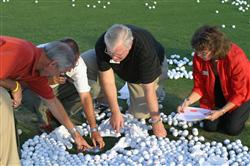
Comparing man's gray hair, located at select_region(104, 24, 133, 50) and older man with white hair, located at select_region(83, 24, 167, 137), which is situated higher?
man's gray hair, located at select_region(104, 24, 133, 50)

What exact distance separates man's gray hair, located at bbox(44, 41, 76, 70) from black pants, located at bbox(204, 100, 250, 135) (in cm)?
151

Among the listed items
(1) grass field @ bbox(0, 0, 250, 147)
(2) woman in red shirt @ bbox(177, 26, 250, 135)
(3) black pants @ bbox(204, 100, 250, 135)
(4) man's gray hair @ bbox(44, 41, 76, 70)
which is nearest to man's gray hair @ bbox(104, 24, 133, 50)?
(4) man's gray hair @ bbox(44, 41, 76, 70)

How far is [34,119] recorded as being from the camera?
4355 millimetres

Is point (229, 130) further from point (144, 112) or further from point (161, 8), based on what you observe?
point (161, 8)

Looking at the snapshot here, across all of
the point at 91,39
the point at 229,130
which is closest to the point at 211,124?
the point at 229,130

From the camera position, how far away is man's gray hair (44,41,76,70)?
3109 mm

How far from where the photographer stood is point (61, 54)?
3.12 m

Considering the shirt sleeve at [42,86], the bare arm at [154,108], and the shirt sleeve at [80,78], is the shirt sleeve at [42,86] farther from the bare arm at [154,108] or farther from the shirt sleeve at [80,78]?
the bare arm at [154,108]

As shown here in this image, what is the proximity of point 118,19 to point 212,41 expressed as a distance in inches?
154

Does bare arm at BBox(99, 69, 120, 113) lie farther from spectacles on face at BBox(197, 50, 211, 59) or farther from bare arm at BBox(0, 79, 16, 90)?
bare arm at BBox(0, 79, 16, 90)

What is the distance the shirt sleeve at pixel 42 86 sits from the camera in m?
3.32

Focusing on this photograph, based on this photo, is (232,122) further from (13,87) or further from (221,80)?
(13,87)

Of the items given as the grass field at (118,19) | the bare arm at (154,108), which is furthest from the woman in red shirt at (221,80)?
the grass field at (118,19)

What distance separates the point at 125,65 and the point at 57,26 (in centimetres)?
345
